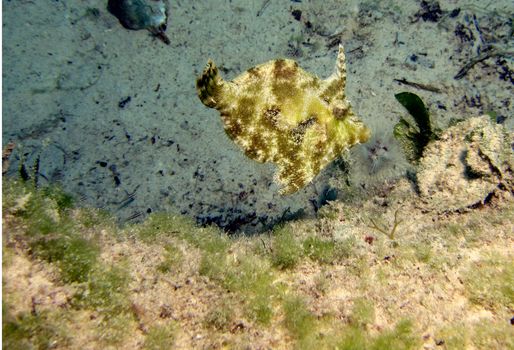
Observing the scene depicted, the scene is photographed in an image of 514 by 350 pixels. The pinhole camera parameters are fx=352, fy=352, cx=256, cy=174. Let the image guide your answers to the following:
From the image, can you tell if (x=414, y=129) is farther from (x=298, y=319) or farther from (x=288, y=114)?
(x=298, y=319)

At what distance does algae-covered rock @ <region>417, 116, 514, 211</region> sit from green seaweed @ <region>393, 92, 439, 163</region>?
49cm

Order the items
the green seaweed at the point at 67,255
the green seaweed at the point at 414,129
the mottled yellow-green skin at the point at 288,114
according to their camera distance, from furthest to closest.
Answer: the green seaweed at the point at 414,129 < the mottled yellow-green skin at the point at 288,114 < the green seaweed at the point at 67,255

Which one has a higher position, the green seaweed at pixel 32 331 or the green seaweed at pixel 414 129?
the green seaweed at pixel 414 129

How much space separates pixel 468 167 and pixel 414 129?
111cm

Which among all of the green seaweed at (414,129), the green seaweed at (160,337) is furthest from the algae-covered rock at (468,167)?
the green seaweed at (160,337)

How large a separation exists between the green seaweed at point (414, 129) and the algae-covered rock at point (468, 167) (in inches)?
19.2

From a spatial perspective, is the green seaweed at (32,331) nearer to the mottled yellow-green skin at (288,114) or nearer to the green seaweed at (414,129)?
the mottled yellow-green skin at (288,114)

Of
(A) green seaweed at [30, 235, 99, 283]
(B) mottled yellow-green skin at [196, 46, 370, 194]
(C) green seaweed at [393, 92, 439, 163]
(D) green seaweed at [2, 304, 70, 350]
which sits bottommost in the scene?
(D) green seaweed at [2, 304, 70, 350]

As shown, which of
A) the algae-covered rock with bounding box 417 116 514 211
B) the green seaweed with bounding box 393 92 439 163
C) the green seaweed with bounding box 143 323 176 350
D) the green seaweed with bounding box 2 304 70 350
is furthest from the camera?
the green seaweed with bounding box 393 92 439 163

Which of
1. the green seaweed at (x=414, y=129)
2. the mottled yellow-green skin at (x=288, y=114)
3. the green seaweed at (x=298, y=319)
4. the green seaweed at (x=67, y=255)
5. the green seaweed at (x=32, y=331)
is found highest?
the green seaweed at (x=414, y=129)

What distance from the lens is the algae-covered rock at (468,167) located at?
340cm

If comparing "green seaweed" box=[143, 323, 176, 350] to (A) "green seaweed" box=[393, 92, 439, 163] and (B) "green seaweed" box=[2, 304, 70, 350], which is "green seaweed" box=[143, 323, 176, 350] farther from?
(A) "green seaweed" box=[393, 92, 439, 163]

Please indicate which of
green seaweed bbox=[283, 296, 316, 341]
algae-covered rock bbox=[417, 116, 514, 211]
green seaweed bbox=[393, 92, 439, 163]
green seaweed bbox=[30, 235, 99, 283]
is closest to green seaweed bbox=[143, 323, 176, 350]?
green seaweed bbox=[30, 235, 99, 283]

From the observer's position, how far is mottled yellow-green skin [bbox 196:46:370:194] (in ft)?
11.8
